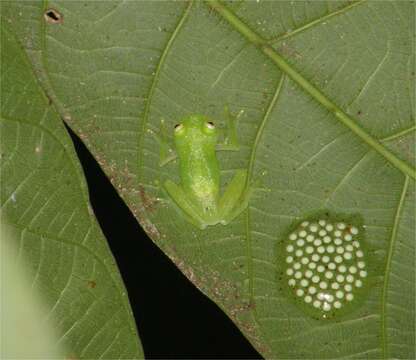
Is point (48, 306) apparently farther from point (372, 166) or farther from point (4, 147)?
point (372, 166)

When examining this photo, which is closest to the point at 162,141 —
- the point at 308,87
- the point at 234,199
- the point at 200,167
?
the point at 200,167

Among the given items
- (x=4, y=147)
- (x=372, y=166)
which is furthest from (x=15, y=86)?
(x=372, y=166)

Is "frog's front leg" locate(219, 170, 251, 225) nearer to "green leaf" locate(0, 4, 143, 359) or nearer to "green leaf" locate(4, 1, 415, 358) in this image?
"green leaf" locate(4, 1, 415, 358)

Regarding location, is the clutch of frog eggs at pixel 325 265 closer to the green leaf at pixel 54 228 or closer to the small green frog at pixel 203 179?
the small green frog at pixel 203 179

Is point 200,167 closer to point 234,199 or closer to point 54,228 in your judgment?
point 234,199

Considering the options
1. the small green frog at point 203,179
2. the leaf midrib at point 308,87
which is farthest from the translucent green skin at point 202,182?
the leaf midrib at point 308,87

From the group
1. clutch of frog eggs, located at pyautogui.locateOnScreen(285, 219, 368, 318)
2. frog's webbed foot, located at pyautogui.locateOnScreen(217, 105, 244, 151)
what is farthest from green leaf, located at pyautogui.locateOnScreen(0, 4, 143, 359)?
clutch of frog eggs, located at pyautogui.locateOnScreen(285, 219, 368, 318)
